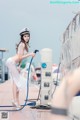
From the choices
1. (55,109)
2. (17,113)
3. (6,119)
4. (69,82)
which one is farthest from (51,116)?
(17,113)

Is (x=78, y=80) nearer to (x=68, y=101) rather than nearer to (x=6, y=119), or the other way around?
(x=68, y=101)

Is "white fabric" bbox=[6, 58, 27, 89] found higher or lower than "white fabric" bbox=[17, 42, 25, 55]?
lower

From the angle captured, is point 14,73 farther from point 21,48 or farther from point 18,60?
point 21,48

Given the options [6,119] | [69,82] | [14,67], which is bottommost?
[6,119]

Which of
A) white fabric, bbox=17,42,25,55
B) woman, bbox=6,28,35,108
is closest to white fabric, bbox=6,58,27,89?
woman, bbox=6,28,35,108

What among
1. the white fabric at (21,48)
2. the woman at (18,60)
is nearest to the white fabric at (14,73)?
the woman at (18,60)

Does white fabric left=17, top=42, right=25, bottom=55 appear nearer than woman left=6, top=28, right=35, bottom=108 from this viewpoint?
No

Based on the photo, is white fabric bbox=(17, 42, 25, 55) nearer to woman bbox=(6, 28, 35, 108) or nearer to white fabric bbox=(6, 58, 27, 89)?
woman bbox=(6, 28, 35, 108)

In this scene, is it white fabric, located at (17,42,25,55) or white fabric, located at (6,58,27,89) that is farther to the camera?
white fabric, located at (17,42,25,55)

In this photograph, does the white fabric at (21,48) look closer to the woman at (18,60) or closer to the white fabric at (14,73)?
the woman at (18,60)

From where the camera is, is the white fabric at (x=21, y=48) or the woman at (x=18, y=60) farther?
the white fabric at (x=21, y=48)

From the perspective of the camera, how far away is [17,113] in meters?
5.75

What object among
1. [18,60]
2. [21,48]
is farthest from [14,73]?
[21,48]

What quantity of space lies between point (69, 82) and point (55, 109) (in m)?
0.13
